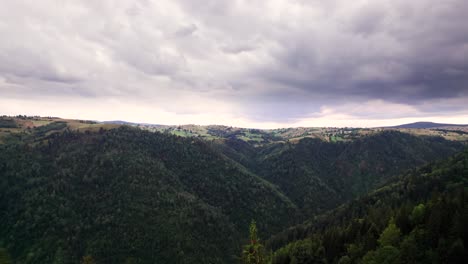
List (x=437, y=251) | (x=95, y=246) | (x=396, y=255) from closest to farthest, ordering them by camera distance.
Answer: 1. (x=437, y=251)
2. (x=396, y=255)
3. (x=95, y=246)

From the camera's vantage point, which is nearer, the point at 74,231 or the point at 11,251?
the point at 11,251

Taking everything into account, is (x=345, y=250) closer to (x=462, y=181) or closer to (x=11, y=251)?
(x=462, y=181)

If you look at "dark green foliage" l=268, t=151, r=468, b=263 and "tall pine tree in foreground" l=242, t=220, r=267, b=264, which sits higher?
"tall pine tree in foreground" l=242, t=220, r=267, b=264

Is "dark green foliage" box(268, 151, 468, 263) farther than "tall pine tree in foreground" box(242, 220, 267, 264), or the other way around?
"dark green foliage" box(268, 151, 468, 263)

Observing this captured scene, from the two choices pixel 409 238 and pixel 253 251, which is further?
pixel 409 238

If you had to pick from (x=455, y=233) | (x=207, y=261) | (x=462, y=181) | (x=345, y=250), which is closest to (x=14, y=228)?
(x=207, y=261)

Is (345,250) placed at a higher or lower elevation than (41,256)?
higher

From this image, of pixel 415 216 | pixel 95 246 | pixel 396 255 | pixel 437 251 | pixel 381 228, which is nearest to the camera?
pixel 437 251

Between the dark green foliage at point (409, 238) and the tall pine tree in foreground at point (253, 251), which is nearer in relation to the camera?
the tall pine tree in foreground at point (253, 251)

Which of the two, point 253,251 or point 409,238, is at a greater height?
point 253,251

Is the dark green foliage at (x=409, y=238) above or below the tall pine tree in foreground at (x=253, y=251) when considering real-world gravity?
below

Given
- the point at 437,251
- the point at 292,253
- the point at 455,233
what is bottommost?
the point at 292,253
